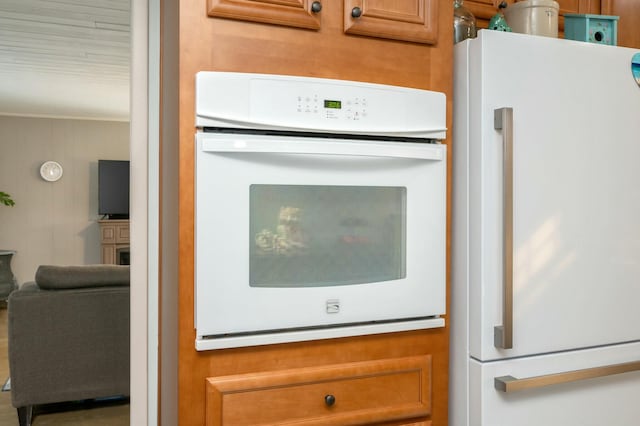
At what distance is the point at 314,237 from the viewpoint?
1338 millimetres

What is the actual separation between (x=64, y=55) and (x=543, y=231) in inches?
157

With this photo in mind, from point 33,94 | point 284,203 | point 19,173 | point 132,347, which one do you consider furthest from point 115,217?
point 284,203

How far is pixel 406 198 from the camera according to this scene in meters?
1.42

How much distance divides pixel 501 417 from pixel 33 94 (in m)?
5.94

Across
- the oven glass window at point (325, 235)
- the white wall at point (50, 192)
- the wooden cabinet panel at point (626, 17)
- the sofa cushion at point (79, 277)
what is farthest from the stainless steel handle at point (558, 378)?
the white wall at point (50, 192)

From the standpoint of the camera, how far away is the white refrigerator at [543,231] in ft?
4.67

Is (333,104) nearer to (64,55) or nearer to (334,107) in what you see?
(334,107)

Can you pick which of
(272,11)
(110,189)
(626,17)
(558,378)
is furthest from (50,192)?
(558,378)

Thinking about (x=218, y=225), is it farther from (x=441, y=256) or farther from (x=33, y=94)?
(x=33, y=94)

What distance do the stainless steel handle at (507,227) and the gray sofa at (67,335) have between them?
238 centimetres

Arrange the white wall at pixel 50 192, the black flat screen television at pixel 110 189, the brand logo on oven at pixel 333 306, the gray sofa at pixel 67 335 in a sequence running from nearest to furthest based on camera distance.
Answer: the brand logo on oven at pixel 333 306 → the gray sofa at pixel 67 335 → the white wall at pixel 50 192 → the black flat screen television at pixel 110 189

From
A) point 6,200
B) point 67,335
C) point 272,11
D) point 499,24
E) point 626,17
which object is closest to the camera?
point 272,11

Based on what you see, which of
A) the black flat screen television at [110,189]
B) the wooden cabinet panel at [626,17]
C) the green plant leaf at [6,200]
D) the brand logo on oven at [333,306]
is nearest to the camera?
the brand logo on oven at [333,306]

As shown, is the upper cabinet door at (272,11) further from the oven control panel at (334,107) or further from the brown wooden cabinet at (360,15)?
the oven control panel at (334,107)
